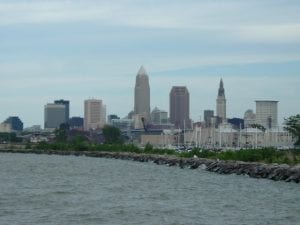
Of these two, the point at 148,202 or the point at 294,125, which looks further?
the point at 294,125

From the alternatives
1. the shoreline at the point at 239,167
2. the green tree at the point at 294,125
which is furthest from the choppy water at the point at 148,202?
the green tree at the point at 294,125

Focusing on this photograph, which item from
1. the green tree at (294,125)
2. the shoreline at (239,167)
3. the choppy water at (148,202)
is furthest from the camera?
the green tree at (294,125)

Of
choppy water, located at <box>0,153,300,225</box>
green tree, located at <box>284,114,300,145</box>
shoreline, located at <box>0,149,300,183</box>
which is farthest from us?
green tree, located at <box>284,114,300,145</box>

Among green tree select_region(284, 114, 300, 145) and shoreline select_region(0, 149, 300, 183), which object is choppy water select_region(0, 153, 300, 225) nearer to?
shoreline select_region(0, 149, 300, 183)

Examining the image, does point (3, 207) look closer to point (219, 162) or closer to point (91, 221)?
point (91, 221)

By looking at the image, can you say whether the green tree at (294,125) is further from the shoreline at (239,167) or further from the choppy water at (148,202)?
the choppy water at (148,202)

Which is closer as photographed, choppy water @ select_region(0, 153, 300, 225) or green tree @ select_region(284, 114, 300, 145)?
choppy water @ select_region(0, 153, 300, 225)

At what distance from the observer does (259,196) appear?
138 feet

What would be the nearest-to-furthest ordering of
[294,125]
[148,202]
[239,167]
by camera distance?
[148,202], [239,167], [294,125]

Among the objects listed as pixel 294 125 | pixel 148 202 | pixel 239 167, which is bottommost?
pixel 148 202

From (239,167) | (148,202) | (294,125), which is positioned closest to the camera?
(148,202)

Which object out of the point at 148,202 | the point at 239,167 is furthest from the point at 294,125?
the point at 148,202

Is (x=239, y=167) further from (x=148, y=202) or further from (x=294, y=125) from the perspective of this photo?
(x=294, y=125)

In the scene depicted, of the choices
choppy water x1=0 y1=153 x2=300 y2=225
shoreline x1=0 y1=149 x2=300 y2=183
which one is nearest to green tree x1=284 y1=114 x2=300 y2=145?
shoreline x1=0 y1=149 x2=300 y2=183
